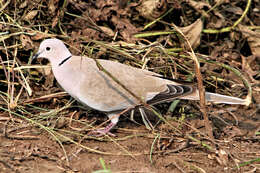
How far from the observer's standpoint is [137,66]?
409cm

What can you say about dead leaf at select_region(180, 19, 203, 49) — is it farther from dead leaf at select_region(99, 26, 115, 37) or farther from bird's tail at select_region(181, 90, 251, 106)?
bird's tail at select_region(181, 90, 251, 106)

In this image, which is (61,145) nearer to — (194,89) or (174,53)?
(194,89)

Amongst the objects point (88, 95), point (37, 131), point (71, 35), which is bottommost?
point (37, 131)

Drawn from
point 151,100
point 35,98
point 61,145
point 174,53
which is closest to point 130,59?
point 174,53

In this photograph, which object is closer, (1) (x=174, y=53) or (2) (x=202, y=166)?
(2) (x=202, y=166)

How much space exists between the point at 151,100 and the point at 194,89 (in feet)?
1.32

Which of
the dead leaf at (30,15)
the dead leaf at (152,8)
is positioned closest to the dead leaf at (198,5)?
the dead leaf at (152,8)

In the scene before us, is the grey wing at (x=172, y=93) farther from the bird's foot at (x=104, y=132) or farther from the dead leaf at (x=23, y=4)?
the dead leaf at (x=23, y=4)

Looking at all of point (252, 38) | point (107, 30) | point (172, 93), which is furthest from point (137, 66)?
point (252, 38)

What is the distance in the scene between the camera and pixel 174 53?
407 centimetres

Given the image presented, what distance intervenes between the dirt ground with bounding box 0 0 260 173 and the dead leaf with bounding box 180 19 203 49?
0.01 meters

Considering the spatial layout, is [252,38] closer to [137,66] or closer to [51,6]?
[137,66]

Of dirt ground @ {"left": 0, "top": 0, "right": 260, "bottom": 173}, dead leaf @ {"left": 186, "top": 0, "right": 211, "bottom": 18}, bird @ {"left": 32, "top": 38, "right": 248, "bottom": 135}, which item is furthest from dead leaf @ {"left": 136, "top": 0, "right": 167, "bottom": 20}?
bird @ {"left": 32, "top": 38, "right": 248, "bottom": 135}

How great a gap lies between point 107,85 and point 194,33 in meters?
1.51
